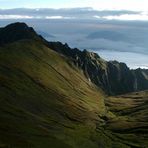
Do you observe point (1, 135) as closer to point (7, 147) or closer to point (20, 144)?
point (20, 144)

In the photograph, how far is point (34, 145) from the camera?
199125 millimetres

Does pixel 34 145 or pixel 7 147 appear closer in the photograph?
pixel 7 147

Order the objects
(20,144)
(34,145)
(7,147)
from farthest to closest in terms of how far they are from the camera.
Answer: (34,145)
(20,144)
(7,147)

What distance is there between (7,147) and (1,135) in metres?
27.8

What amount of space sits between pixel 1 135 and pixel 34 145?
14688 millimetres

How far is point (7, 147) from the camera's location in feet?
547

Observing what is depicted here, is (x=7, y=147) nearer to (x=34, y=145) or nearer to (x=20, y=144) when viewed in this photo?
(x=20, y=144)

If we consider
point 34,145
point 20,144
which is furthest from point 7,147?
point 34,145

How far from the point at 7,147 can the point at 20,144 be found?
19.6 meters

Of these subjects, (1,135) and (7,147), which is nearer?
(7,147)

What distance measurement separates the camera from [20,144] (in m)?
186

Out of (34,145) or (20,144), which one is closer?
(20,144)

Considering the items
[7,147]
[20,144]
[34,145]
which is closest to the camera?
[7,147]
